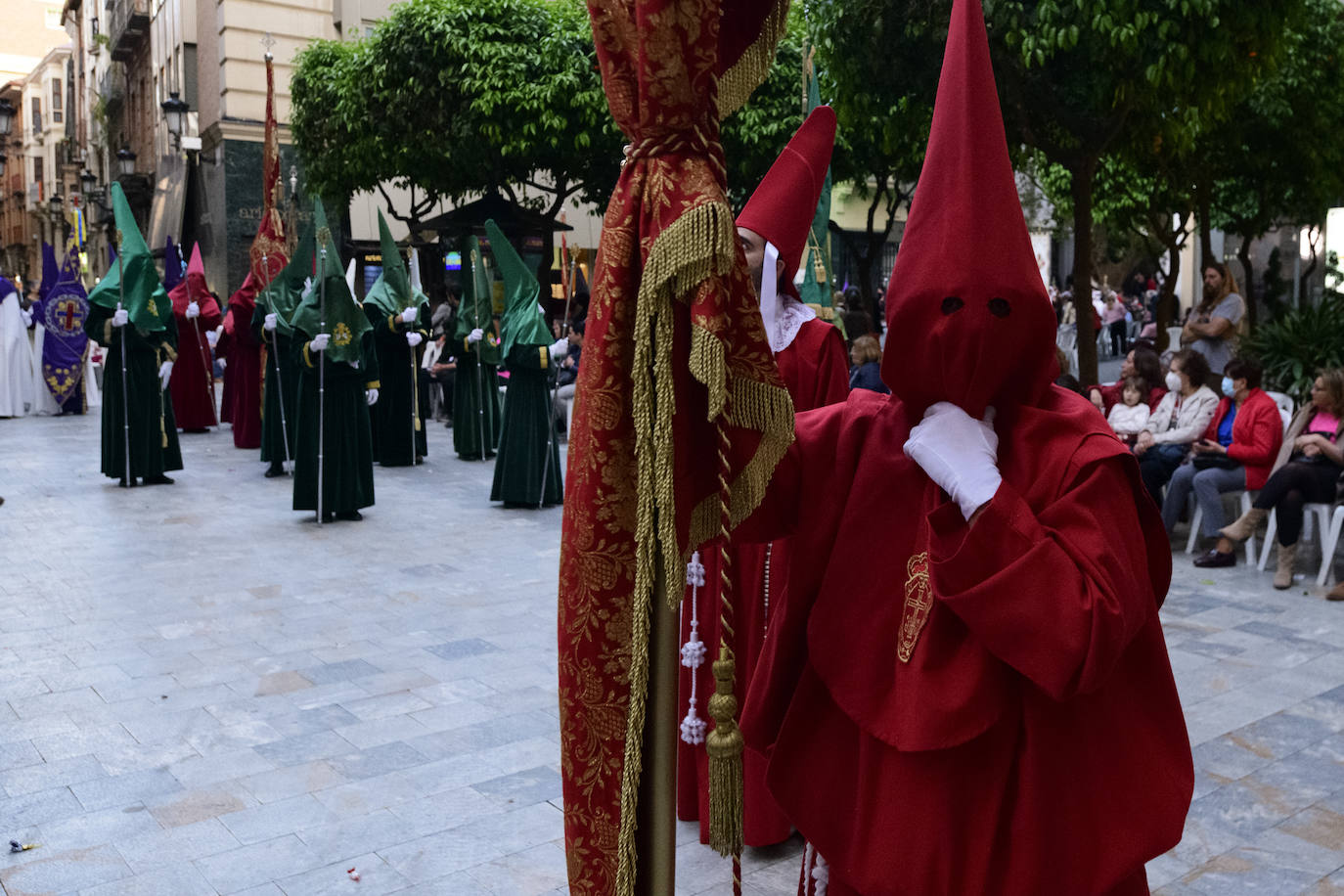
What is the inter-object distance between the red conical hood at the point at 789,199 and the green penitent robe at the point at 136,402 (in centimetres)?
929

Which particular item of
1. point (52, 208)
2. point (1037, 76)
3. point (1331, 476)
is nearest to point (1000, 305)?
point (1331, 476)

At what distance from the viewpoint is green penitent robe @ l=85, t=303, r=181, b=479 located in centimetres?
1114

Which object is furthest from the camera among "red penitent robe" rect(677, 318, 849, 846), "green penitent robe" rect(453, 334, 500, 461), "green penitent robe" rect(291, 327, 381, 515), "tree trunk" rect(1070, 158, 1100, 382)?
"green penitent robe" rect(453, 334, 500, 461)

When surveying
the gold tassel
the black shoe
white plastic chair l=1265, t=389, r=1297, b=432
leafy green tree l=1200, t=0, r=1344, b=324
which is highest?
leafy green tree l=1200, t=0, r=1344, b=324

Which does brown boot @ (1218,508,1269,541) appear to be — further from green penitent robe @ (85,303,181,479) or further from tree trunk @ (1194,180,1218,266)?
tree trunk @ (1194,180,1218,266)

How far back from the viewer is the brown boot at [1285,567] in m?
7.45

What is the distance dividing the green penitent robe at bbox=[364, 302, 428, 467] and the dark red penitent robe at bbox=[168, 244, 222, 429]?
12.5 ft

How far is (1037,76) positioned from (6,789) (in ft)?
28.1

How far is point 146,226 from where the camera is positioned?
31.2m

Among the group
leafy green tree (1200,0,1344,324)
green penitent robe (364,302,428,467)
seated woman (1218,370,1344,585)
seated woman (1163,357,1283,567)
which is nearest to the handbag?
seated woman (1163,357,1283,567)

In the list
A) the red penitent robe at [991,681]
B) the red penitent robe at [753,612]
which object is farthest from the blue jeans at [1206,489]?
the red penitent robe at [991,681]

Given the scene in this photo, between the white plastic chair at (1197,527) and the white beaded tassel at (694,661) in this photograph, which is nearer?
the white beaded tassel at (694,661)

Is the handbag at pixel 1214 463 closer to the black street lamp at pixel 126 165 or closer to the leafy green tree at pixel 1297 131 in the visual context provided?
the leafy green tree at pixel 1297 131

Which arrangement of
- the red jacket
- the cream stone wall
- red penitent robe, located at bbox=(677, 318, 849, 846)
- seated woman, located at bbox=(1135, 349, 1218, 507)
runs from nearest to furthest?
1. red penitent robe, located at bbox=(677, 318, 849, 846)
2. the red jacket
3. seated woman, located at bbox=(1135, 349, 1218, 507)
4. the cream stone wall
